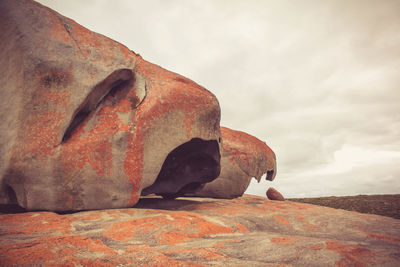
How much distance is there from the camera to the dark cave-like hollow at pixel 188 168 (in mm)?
6805

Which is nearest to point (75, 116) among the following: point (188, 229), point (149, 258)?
point (188, 229)

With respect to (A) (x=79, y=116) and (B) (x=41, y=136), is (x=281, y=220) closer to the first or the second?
(A) (x=79, y=116)

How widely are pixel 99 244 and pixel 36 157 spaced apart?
8.89 feet

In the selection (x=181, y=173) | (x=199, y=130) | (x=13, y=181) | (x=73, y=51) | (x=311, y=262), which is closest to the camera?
(x=311, y=262)

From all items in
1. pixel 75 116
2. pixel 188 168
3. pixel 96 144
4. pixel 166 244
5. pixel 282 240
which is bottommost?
pixel 166 244

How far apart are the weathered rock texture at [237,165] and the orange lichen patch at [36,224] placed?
566 centimetres

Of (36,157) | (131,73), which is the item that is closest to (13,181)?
(36,157)

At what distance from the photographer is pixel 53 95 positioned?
4719 millimetres

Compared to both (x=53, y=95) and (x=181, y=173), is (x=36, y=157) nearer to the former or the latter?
(x=53, y=95)

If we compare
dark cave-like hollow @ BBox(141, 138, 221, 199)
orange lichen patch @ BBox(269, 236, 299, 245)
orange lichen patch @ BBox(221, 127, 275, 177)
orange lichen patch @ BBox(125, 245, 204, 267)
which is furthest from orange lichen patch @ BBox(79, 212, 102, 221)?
orange lichen patch @ BBox(221, 127, 275, 177)

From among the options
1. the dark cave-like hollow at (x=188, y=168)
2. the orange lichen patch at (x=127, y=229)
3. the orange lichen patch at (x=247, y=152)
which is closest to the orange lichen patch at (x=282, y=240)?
the orange lichen patch at (x=127, y=229)

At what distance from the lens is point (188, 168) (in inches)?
285

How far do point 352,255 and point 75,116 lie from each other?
5.06 m

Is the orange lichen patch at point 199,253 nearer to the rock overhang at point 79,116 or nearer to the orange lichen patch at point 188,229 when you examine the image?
the orange lichen patch at point 188,229
